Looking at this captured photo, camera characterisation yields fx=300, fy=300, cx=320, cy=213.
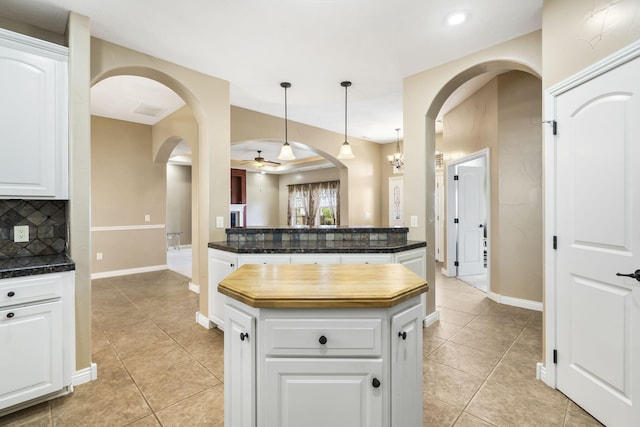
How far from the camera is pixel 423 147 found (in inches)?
129

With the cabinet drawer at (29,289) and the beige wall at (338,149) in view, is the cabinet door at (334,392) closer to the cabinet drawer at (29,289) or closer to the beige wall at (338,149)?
the cabinet drawer at (29,289)

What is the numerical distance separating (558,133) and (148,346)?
382cm

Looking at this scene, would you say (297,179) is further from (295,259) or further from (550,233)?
(550,233)

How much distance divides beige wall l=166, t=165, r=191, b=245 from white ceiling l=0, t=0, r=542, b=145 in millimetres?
7250

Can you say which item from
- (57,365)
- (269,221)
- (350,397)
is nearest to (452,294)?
(350,397)

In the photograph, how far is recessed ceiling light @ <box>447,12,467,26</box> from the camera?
2361mm

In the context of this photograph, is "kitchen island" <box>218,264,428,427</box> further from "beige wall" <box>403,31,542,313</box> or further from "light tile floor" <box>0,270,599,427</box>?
"beige wall" <box>403,31,542,313</box>

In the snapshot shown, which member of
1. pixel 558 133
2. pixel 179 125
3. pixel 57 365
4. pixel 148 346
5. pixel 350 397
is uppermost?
pixel 179 125

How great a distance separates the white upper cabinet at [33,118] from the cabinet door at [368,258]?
2349 mm

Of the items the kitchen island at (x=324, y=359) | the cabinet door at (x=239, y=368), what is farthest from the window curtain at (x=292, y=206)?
the kitchen island at (x=324, y=359)

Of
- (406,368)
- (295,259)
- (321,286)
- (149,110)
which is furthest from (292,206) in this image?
(406,368)

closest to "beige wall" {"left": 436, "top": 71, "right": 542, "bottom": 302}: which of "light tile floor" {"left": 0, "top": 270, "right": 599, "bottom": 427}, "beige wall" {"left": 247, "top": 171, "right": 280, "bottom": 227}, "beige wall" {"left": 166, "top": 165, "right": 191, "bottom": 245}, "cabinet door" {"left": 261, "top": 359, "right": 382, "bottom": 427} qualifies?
"light tile floor" {"left": 0, "top": 270, "right": 599, "bottom": 427}

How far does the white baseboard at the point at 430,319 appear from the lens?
10.8 ft

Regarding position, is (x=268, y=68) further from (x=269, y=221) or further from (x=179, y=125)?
(x=269, y=221)
